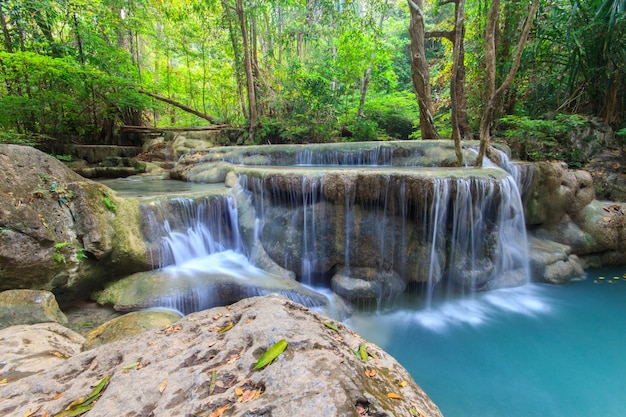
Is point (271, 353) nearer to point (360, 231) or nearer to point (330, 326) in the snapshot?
point (330, 326)

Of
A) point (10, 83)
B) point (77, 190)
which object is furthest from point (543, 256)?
point (10, 83)

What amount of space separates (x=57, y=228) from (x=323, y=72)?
32.4 feet

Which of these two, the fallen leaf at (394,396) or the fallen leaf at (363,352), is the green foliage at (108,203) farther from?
the fallen leaf at (394,396)

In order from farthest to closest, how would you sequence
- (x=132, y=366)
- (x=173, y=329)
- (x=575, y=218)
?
(x=575, y=218) → (x=173, y=329) → (x=132, y=366)

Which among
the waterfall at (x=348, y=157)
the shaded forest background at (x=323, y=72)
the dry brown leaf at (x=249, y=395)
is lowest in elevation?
the dry brown leaf at (x=249, y=395)

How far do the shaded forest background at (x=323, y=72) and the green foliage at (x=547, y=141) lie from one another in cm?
3

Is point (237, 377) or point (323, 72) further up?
point (323, 72)

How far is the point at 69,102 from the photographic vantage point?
8.16 meters

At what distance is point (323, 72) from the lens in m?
11.1

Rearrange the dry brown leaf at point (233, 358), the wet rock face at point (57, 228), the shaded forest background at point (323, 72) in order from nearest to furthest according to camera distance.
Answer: the dry brown leaf at point (233, 358) < the wet rock face at point (57, 228) < the shaded forest background at point (323, 72)

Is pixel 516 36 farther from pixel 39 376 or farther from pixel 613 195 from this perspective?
pixel 39 376

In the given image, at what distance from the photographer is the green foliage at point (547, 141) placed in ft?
22.1

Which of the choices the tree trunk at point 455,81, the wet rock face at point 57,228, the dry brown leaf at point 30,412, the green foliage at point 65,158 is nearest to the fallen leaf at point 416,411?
the dry brown leaf at point 30,412

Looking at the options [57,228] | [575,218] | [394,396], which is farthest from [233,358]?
[575,218]
